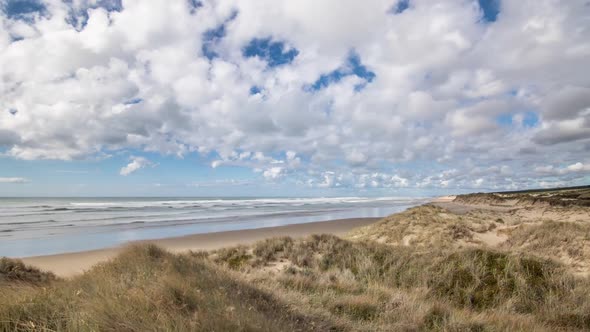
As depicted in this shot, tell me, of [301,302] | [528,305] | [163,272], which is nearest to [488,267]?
[528,305]

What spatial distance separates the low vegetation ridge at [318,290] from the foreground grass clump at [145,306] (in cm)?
2

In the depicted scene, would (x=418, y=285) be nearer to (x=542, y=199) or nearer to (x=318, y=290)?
(x=318, y=290)

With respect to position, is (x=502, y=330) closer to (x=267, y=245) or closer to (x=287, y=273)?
(x=287, y=273)

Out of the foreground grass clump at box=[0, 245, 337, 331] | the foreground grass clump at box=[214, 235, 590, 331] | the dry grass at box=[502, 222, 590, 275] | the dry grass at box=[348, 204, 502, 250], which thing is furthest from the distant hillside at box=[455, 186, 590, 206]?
the foreground grass clump at box=[0, 245, 337, 331]

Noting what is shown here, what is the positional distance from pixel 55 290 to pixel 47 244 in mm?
15052

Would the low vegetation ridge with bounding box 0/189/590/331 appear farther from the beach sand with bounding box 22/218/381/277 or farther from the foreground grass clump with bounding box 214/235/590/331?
the beach sand with bounding box 22/218/381/277

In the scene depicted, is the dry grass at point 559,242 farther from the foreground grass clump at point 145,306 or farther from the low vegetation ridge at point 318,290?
the foreground grass clump at point 145,306

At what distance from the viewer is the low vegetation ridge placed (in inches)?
162

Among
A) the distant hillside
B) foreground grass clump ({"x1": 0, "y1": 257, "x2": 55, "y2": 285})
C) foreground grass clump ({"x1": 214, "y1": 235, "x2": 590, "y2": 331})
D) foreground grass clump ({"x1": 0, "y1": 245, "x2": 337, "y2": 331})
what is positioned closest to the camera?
foreground grass clump ({"x1": 0, "y1": 245, "x2": 337, "y2": 331})

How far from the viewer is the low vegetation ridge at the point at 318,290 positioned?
13.5 ft

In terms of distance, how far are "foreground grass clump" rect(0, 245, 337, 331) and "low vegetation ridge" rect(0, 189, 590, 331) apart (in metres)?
0.02

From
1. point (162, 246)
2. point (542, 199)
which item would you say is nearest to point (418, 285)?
point (162, 246)

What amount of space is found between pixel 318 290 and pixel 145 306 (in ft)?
13.3

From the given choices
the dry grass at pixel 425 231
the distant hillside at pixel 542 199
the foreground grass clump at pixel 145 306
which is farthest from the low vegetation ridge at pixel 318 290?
the distant hillside at pixel 542 199
